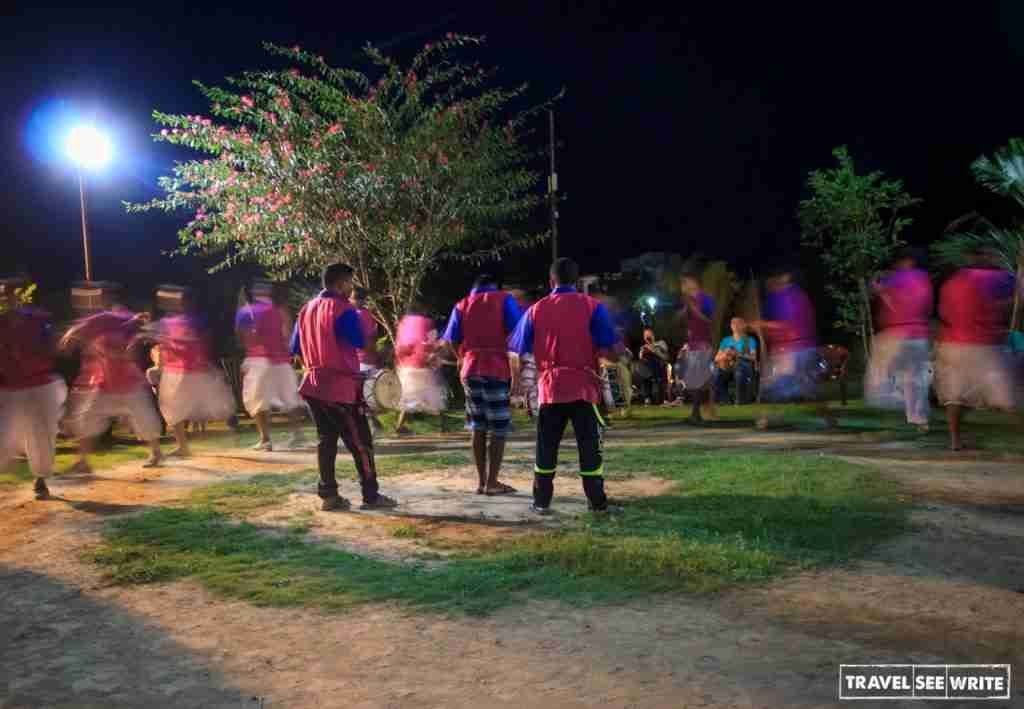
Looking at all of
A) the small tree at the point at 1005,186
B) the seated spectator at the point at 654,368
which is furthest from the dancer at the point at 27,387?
the small tree at the point at 1005,186

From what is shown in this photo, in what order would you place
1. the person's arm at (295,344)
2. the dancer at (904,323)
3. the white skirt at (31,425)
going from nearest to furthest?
the person's arm at (295,344), the white skirt at (31,425), the dancer at (904,323)

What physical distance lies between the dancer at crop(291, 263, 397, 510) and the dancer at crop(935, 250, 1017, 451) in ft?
19.4

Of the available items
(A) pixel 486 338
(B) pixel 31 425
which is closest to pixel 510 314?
(A) pixel 486 338

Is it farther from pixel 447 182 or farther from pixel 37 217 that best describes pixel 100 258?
pixel 447 182

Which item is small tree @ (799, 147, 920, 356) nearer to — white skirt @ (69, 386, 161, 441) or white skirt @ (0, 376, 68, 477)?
white skirt @ (69, 386, 161, 441)

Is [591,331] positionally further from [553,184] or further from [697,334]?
[553,184]

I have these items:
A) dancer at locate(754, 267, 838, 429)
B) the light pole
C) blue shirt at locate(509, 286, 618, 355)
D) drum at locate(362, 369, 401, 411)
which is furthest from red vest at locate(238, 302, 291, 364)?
A: the light pole

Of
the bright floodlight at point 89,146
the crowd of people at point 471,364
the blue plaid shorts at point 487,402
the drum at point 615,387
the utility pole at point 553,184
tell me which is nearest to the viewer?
the crowd of people at point 471,364

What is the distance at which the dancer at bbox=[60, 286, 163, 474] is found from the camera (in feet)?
30.8

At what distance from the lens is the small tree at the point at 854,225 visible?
2209 cm

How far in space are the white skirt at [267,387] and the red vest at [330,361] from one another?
158 inches

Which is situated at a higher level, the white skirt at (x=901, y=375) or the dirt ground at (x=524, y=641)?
the white skirt at (x=901, y=375)

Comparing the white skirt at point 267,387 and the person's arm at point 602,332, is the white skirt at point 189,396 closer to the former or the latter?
the white skirt at point 267,387

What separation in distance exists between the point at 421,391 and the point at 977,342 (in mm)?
6904
